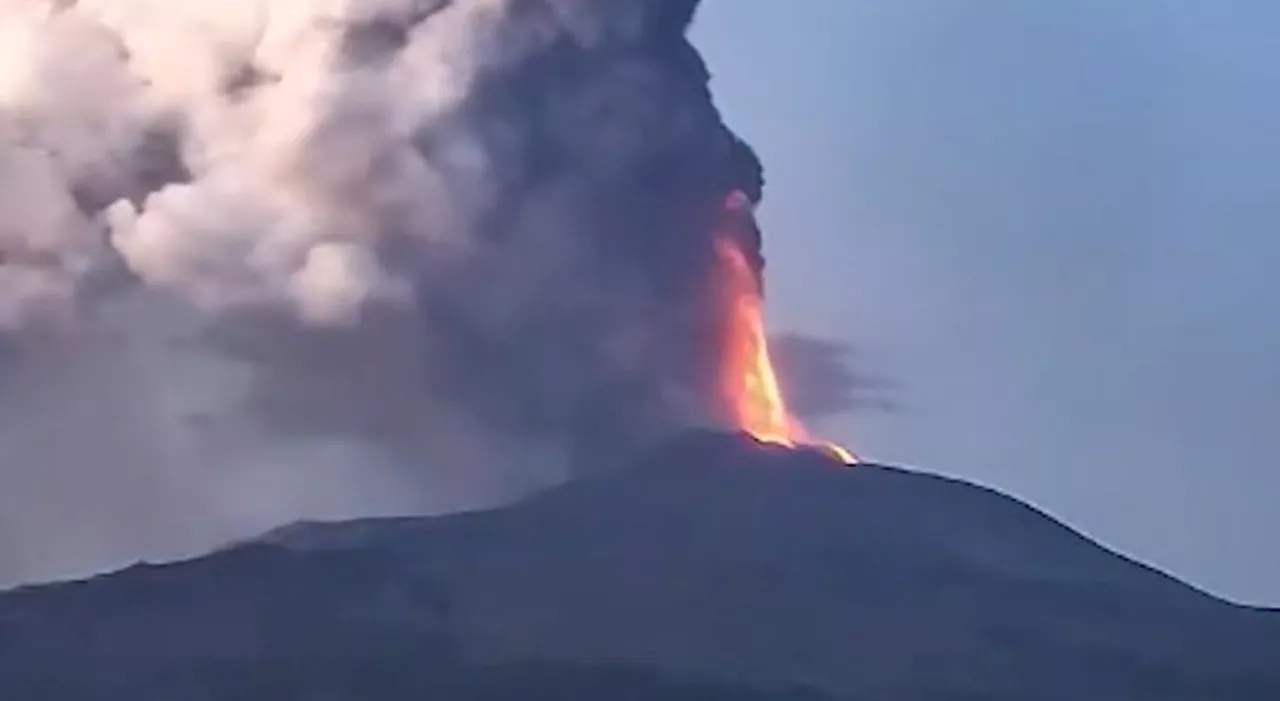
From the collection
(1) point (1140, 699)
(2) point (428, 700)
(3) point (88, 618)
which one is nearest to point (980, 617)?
(1) point (1140, 699)

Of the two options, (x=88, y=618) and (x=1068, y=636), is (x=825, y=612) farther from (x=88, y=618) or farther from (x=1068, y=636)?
(x=88, y=618)

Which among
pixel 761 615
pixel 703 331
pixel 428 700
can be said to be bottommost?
pixel 428 700

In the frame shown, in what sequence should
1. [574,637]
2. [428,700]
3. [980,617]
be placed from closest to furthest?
1. [428,700]
2. [574,637]
3. [980,617]

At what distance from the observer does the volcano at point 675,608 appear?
3034 centimetres

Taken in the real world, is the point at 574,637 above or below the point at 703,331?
below

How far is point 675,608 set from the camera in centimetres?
Answer: 3344

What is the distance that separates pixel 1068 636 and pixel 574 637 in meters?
6.70

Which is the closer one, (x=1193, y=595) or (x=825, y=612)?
(x=825, y=612)

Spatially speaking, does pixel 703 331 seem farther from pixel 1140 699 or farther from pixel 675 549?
pixel 1140 699

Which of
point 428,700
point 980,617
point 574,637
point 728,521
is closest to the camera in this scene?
point 428,700

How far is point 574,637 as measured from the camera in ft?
105

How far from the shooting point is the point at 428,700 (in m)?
29.2

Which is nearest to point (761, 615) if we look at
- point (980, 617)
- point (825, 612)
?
point (825, 612)

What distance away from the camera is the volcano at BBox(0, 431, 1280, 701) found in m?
30.3
